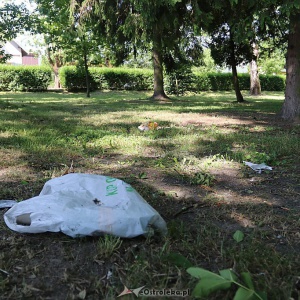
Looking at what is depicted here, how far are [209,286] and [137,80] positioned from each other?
26318mm

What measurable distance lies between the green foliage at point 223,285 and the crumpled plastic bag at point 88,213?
56cm

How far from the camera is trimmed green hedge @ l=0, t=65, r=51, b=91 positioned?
24.0 m

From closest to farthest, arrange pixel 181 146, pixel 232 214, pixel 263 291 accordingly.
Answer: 1. pixel 263 291
2. pixel 232 214
3. pixel 181 146

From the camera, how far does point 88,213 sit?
191 centimetres

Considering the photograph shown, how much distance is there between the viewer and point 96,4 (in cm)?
1033

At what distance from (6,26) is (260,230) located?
34.6 ft

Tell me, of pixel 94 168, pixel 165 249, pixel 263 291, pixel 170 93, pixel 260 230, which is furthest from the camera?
pixel 170 93

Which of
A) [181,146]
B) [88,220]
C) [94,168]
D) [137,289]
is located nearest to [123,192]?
[88,220]

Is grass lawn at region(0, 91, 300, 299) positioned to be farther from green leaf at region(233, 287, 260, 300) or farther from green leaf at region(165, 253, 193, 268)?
green leaf at region(233, 287, 260, 300)

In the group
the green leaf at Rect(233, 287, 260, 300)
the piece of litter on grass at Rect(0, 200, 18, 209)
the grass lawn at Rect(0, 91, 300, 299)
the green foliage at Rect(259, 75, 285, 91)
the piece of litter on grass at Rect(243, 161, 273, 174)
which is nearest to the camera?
the green leaf at Rect(233, 287, 260, 300)

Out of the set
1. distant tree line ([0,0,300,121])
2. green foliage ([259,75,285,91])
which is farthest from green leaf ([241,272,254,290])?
green foliage ([259,75,285,91])

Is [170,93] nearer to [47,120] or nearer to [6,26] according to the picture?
[6,26]

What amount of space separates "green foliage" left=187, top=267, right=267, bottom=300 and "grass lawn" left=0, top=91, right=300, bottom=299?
89 mm

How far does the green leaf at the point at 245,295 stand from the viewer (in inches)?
50.5
